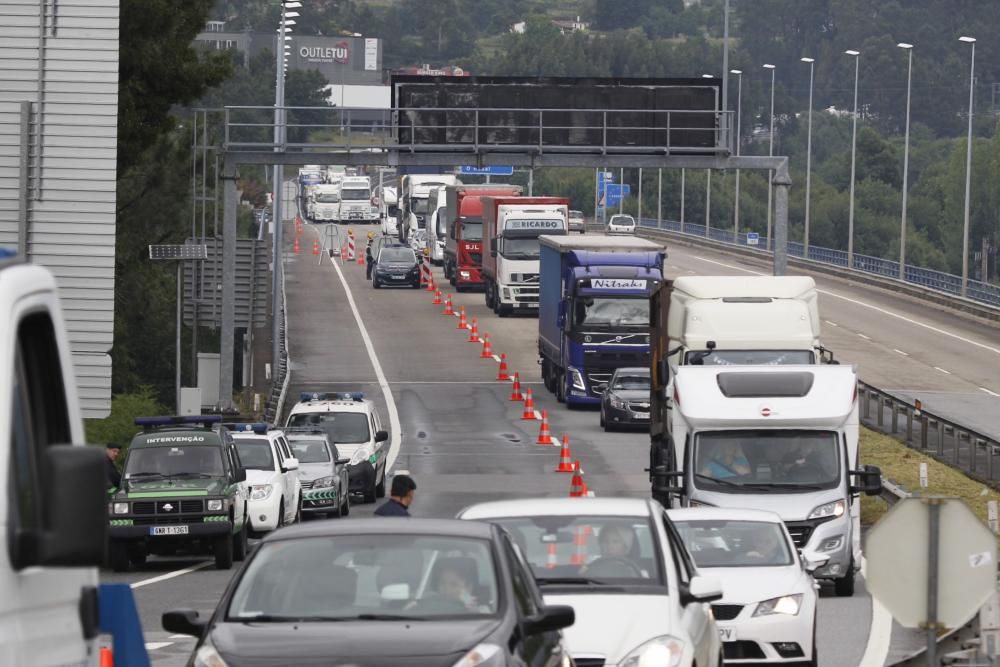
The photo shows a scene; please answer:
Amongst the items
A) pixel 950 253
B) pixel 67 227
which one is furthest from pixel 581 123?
pixel 950 253

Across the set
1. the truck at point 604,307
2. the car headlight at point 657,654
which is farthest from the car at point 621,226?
the car headlight at point 657,654

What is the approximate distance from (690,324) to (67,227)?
806 cm

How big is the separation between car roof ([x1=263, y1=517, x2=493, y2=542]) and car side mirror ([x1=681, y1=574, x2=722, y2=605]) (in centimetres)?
185

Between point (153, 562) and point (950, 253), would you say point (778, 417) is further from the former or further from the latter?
point (950, 253)

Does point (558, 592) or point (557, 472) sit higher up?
point (558, 592)

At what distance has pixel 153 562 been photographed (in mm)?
25781

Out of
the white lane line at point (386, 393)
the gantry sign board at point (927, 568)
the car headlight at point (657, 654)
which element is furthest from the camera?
the white lane line at point (386, 393)

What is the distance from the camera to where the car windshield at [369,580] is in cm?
880

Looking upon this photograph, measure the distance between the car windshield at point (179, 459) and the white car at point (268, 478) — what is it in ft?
5.81

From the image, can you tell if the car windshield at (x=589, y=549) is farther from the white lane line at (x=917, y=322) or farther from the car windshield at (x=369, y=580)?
the white lane line at (x=917, y=322)

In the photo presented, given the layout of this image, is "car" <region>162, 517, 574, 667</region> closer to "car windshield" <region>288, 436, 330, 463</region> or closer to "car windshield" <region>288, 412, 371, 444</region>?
"car windshield" <region>288, 436, 330, 463</region>

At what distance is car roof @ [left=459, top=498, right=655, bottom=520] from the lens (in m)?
12.0

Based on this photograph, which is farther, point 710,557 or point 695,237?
point 695,237

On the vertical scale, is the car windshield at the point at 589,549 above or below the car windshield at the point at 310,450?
above
